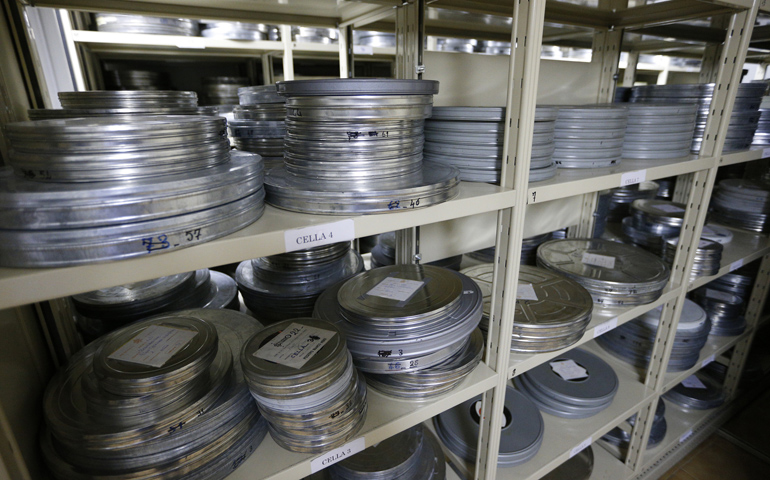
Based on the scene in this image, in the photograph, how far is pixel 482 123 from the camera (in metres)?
1.02

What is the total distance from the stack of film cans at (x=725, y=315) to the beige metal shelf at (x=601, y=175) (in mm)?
1178

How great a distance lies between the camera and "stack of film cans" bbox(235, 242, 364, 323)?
1.26 metres

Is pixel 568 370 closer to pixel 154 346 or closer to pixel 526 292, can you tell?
pixel 526 292

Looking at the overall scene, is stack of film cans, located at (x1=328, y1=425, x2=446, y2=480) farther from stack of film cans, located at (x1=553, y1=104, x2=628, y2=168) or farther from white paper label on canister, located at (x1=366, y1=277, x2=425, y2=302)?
stack of film cans, located at (x1=553, y1=104, x2=628, y2=168)

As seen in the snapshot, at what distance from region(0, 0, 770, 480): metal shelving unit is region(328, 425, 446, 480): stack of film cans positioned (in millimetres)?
155

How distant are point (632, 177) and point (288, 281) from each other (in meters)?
1.12

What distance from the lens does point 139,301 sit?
1.18 metres

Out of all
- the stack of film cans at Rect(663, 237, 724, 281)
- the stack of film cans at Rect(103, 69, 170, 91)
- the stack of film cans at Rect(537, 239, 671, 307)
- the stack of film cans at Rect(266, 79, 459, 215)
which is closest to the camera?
the stack of film cans at Rect(266, 79, 459, 215)

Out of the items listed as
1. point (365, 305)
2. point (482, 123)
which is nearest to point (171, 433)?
point (365, 305)

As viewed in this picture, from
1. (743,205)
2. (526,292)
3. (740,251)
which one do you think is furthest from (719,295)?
(526,292)

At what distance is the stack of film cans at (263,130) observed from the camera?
1174 mm

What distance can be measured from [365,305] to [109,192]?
0.66 meters

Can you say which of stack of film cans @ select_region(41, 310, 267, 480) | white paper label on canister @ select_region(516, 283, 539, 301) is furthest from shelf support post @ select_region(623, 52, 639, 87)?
stack of film cans @ select_region(41, 310, 267, 480)

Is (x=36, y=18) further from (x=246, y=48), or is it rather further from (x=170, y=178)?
(x=170, y=178)
